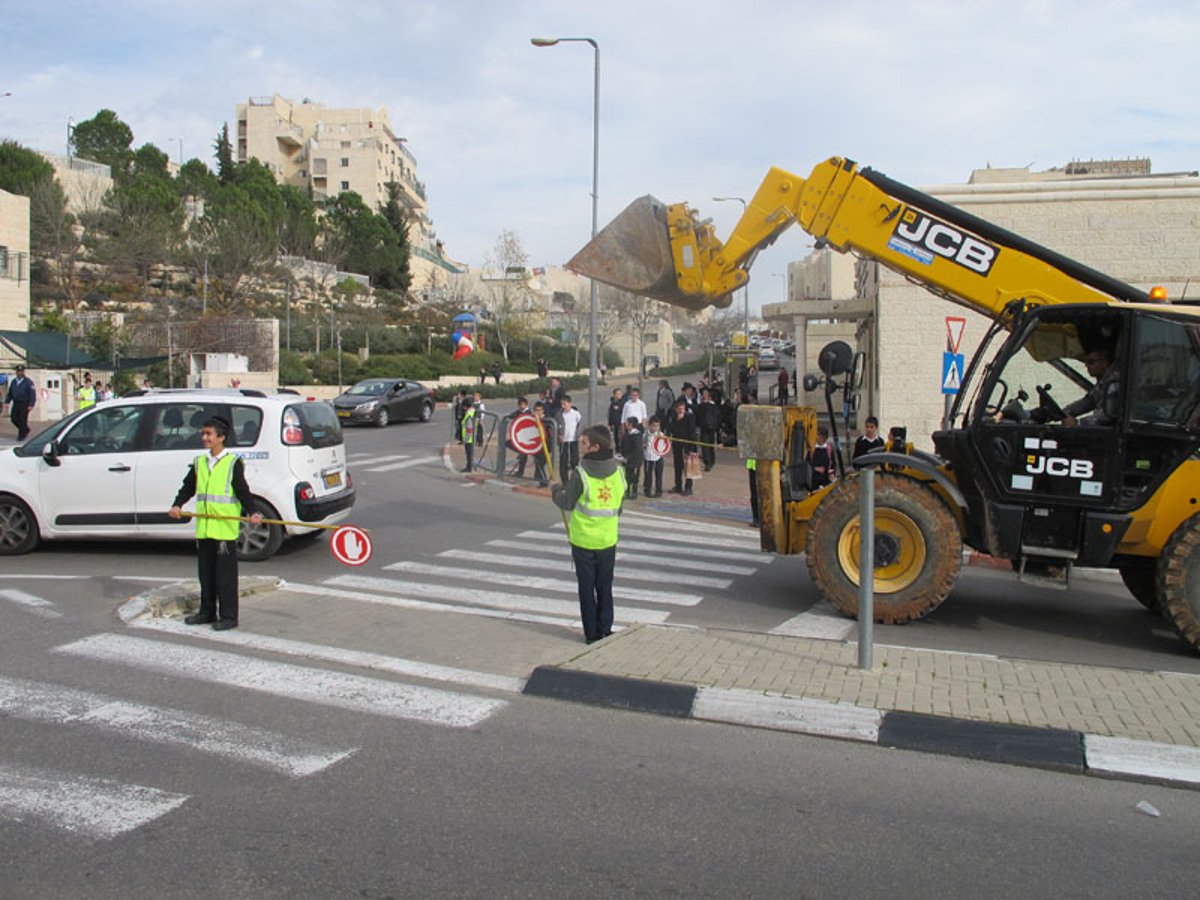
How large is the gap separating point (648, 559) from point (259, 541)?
4384 mm

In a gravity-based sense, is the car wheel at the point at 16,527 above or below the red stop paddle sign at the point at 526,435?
below

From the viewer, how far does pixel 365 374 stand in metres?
50.3

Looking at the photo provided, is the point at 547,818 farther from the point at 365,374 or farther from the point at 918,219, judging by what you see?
the point at 365,374

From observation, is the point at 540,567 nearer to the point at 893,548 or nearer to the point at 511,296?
the point at 893,548

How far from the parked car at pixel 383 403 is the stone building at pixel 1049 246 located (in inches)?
674

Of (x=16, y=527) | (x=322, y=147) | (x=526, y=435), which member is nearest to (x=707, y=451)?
(x=526, y=435)

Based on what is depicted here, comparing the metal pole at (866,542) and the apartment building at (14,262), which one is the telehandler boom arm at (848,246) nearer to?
the metal pole at (866,542)

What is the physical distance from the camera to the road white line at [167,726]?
5.18 metres

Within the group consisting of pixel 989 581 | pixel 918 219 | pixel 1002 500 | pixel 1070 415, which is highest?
pixel 918 219

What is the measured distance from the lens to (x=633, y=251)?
10398 millimetres

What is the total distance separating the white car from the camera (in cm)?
1069

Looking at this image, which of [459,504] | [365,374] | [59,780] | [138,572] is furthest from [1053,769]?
[365,374]

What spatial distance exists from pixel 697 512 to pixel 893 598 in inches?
306

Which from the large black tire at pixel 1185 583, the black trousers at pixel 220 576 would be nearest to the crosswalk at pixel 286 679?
the black trousers at pixel 220 576
